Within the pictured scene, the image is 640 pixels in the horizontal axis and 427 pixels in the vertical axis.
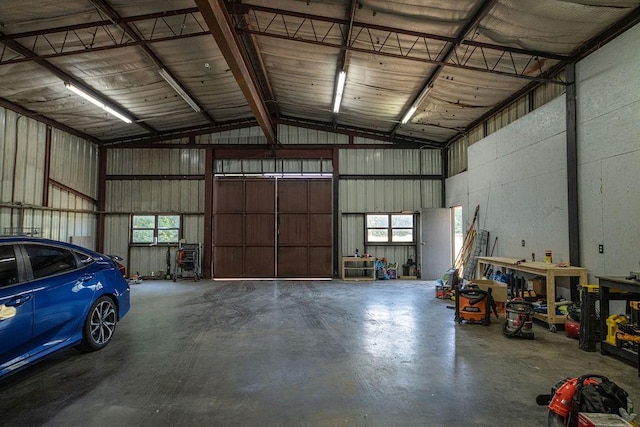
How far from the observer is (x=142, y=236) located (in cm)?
1157

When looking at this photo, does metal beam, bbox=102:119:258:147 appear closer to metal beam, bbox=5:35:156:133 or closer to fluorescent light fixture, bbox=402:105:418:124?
metal beam, bbox=5:35:156:133

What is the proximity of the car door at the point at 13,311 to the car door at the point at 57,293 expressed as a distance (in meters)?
0.08

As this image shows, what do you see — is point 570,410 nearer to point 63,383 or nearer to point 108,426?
point 108,426

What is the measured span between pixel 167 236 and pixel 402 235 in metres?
7.82

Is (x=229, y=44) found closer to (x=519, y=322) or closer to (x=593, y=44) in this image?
(x=593, y=44)

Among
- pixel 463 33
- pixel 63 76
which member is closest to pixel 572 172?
pixel 463 33

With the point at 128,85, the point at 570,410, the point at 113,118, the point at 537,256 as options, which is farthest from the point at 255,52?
the point at 570,410

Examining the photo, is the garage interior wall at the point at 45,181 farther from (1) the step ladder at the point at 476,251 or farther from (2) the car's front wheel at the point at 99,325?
(1) the step ladder at the point at 476,251

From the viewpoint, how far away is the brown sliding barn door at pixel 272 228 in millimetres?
11445

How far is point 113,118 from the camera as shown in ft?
32.4

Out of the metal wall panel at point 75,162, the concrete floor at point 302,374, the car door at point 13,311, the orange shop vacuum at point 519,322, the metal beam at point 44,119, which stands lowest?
the concrete floor at point 302,374

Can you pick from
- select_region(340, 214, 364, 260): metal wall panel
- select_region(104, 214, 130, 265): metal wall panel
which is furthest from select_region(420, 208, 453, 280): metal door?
select_region(104, 214, 130, 265): metal wall panel

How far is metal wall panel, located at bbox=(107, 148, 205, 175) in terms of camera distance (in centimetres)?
1168

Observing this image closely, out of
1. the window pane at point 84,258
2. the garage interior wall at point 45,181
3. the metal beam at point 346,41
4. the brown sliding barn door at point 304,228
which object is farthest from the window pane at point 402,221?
the garage interior wall at point 45,181
